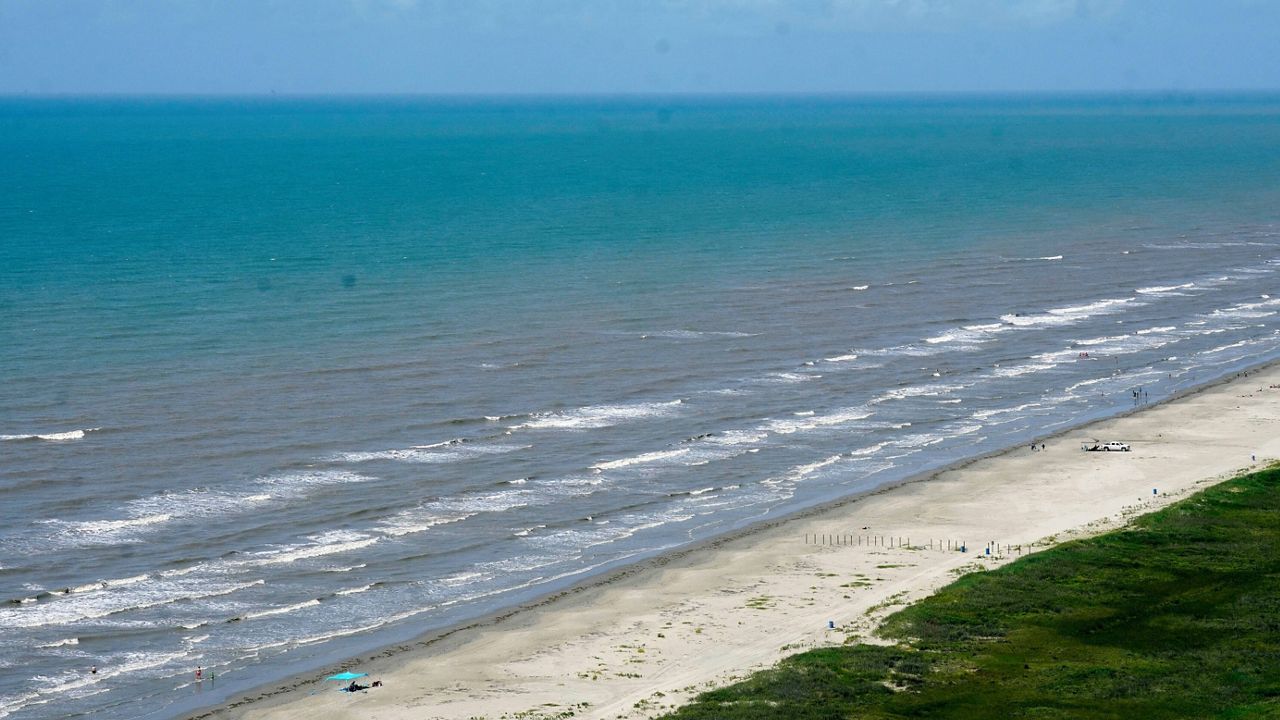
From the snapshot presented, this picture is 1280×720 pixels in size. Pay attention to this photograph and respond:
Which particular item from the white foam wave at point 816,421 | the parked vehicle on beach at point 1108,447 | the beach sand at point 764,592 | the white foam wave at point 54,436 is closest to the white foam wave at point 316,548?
the beach sand at point 764,592

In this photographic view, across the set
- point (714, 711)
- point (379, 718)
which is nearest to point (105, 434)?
point (379, 718)

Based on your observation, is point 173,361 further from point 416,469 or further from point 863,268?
point 863,268

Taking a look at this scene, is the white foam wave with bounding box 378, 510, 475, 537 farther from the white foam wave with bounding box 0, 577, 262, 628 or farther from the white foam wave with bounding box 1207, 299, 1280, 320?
the white foam wave with bounding box 1207, 299, 1280, 320

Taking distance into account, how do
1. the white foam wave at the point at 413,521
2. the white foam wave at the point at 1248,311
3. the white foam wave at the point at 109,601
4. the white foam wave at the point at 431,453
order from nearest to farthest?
the white foam wave at the point at 109,601 → the white foam wave at the point at 413,521 → the white foam wave at the point at 431,453 → the white foam wave at the point at 1248,311

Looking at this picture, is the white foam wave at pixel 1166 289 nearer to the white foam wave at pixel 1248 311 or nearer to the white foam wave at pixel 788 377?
the white foam wave at pixel 1248 311

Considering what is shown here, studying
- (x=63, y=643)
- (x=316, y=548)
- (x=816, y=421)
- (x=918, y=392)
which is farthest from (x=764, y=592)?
(x=918, y=392)

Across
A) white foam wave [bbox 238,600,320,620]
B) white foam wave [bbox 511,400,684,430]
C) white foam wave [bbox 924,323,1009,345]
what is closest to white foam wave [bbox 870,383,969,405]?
white foam wave [bbox 511,400,684,430]

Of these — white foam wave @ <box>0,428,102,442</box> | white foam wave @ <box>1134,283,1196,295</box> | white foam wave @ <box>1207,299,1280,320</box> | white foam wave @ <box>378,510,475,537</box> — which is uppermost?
white foam wave @ <box>1134,283,1196,295</box>
